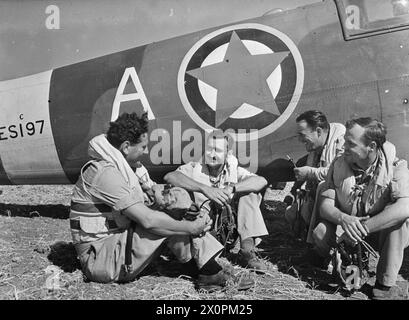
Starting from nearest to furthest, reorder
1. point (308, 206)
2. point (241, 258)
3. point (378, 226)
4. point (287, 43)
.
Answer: point (378, 226) → point (241, 258) → point (308, 206) → point (287, 43)

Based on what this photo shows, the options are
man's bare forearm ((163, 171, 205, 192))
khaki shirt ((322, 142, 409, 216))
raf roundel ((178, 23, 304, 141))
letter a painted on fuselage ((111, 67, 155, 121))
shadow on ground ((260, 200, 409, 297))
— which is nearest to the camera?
khaki shirt ((322, 142, 409, 216))

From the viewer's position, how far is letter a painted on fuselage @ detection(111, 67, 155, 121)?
5.70 metres

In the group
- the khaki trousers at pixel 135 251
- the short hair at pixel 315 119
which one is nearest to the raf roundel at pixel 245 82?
the short hair at pixel 315 119

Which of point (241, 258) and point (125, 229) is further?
point (241, 258)

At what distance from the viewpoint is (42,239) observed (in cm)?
537

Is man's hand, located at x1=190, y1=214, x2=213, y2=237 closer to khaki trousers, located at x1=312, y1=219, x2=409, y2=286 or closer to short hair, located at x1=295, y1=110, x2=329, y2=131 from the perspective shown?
khaki trousers, located at x1=312, y1=219, x2=409, y2=286

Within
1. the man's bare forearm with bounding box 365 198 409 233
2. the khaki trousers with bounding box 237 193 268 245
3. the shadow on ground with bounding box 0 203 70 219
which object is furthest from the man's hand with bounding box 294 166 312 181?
the shadow on ground with bounding box 0 203 70 219

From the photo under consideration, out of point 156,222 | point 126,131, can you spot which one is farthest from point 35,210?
point 156,222

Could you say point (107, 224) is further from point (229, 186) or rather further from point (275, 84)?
point (275, 84)

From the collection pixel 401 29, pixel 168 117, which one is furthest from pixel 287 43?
pixel 168 117

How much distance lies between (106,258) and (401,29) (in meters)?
3.61

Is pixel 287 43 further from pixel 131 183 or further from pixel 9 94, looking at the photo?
pixel 9 94

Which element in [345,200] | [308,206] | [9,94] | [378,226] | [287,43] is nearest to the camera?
[378,226]

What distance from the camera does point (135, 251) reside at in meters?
3.65
